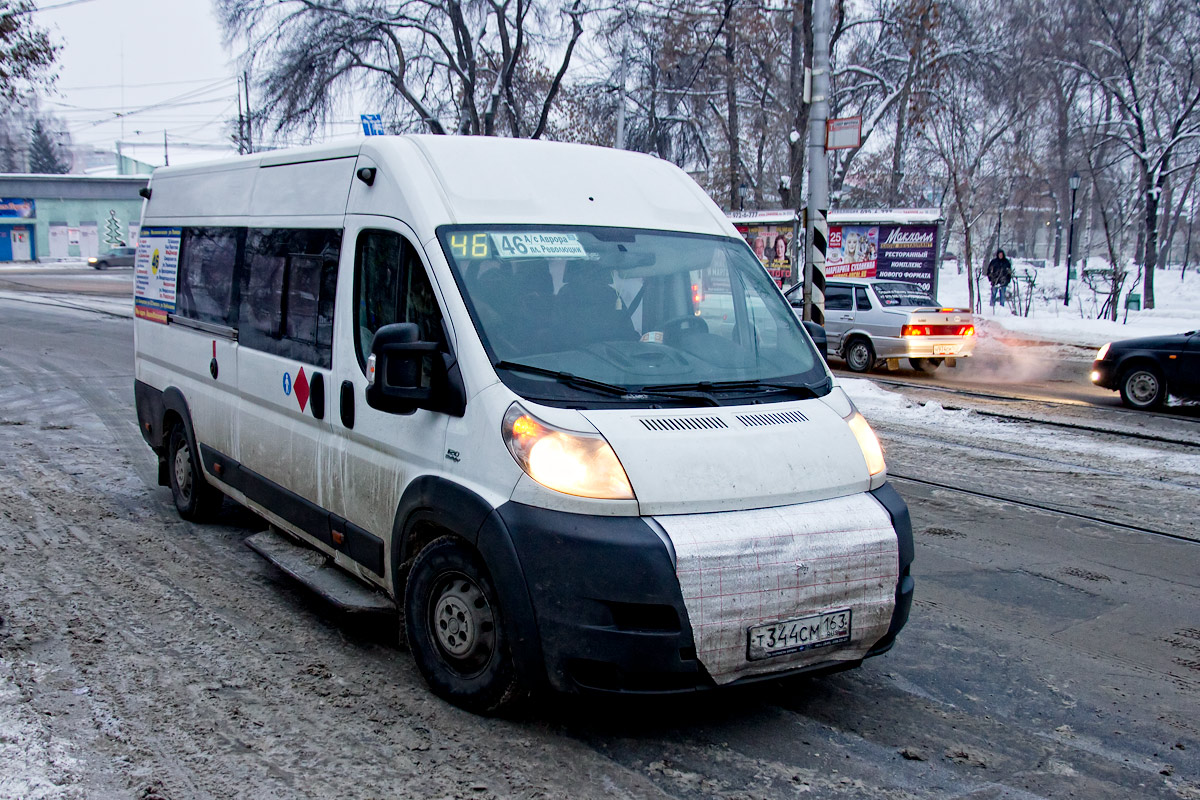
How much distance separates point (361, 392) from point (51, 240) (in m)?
67.9

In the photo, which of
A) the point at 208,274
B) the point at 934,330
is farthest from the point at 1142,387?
the point at 208,274

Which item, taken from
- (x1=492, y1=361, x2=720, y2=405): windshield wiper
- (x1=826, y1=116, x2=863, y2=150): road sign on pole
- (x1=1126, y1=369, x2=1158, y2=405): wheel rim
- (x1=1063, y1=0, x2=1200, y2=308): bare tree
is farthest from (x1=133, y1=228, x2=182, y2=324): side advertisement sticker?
(x1=1063, y1=0, x2=1200, y2=308): bare tree

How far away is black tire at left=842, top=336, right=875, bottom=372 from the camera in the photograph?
17.4 meters

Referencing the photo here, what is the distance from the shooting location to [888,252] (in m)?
27.8

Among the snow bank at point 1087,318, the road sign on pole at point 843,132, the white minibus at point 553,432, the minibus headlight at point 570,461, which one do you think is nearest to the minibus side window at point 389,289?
the white minibus at point 553,432

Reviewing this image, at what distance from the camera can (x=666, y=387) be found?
160 inches

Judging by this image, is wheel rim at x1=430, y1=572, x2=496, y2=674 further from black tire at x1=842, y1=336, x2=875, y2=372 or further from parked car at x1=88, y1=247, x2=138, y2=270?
parked car at x1=88, y1=247, x2=138, y2=270

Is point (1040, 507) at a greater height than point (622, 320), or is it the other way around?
point (622, 320)

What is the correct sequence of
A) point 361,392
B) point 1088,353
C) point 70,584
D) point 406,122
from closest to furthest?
point 361,392 → point 70,584 → point 1088,353 → point 406,122

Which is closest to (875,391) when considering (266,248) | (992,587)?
(992,587)

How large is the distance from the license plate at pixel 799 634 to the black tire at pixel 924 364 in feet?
48.8

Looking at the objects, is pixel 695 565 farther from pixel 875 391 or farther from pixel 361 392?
pixel 875 391

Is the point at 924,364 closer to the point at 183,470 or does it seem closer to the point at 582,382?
the point at 183,470

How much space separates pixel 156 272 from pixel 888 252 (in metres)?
23.5
